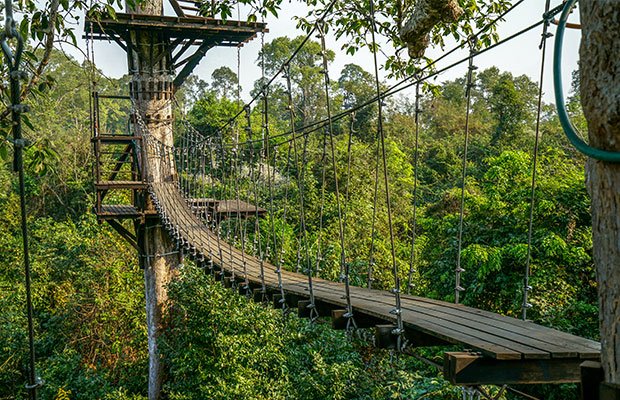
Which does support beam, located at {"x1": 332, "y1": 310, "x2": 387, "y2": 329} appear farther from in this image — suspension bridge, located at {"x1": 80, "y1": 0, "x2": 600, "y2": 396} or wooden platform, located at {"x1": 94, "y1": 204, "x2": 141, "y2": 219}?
wooden platform, located at {"x1": 94, "y1": 204, "x2": 141, "y2": 219}

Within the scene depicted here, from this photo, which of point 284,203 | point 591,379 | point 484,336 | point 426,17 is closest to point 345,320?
point 484,336

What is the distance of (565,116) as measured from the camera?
32.4 inches

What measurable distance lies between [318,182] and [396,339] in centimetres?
703

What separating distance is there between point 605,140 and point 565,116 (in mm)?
74

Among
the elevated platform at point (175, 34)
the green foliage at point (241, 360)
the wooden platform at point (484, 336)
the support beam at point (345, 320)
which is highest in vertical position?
the elevated platform at point (175, 34)

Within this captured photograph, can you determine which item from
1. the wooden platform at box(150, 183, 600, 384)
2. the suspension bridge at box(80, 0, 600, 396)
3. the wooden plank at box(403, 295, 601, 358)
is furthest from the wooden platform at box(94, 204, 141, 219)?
the wooden plank at box(403, 295, 601, 358)

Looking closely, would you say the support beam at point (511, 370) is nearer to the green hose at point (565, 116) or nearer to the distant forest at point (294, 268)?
the green hose at point (565, 116)

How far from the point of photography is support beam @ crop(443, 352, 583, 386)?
119 cm

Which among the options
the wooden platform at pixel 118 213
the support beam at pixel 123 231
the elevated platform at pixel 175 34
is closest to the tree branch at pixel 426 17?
the elevated platform at pixel 175 34

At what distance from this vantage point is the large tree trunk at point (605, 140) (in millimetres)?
758

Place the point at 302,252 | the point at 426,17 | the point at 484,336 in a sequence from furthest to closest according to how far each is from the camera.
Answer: the point at 302,252 → the point at 426,17 → the point at 484,336

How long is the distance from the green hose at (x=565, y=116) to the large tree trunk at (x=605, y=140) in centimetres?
2

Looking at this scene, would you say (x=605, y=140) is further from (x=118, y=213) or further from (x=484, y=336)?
(x=118, y=213)

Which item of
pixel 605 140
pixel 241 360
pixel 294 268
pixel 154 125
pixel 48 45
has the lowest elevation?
pixel 241 360
